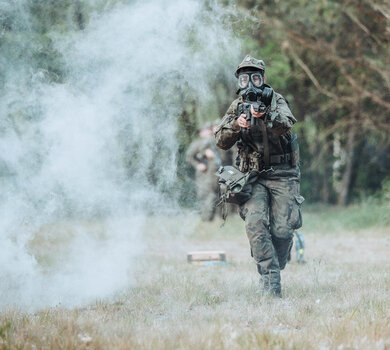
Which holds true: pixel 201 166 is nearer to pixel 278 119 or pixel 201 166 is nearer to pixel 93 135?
pixel 93 135

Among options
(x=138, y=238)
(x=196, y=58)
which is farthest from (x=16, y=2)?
(x=138, y=238)

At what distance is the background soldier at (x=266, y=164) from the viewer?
18.1ft

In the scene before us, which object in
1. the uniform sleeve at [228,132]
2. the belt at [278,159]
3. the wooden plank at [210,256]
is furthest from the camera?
the wooden plank at [210,256]

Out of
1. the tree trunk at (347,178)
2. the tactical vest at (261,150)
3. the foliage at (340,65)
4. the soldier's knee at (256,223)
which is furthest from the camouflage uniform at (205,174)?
the soldier's knee at (256,223)

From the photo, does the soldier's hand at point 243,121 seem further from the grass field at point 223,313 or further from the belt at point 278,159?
the grass field at point 223,313

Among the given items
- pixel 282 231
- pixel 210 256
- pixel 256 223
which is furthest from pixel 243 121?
pixel 210 256

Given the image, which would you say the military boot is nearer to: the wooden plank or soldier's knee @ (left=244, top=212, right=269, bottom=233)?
soldier's knee @ (left=244, top=212, right=269, bottom=233)

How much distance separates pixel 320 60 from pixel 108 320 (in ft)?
48.6

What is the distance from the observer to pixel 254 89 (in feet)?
18.1

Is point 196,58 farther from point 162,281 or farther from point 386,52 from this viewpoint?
point 386,52

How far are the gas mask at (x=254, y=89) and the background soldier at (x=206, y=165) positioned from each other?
10.3 meters

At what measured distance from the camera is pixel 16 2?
23.7 ft

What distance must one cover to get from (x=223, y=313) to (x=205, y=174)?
1240cm

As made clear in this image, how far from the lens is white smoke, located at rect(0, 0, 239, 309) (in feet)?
21.5
